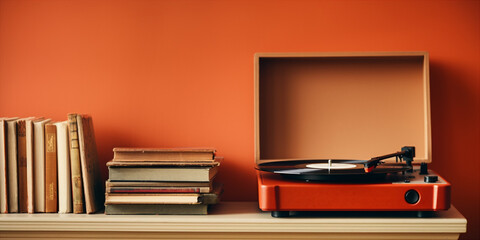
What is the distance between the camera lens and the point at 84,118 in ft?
4.54

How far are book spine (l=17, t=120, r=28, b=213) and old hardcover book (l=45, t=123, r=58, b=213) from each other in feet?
0.22

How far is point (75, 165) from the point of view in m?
1.34

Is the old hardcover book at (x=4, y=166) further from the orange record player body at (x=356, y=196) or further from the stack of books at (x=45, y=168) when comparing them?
the orange record player body at (x=356, y=196)

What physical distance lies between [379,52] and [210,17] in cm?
58

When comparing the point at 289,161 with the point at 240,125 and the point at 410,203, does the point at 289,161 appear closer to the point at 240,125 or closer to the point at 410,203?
the point at 240,125

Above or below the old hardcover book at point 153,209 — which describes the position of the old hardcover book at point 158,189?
above

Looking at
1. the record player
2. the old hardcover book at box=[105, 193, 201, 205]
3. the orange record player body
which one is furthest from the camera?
the record player

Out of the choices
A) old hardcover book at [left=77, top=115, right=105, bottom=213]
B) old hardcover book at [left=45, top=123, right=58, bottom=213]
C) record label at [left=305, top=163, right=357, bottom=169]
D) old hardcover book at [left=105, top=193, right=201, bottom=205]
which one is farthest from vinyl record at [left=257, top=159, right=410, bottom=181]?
old hardcover book at [left=45, top=123, right=58, bottom=213]

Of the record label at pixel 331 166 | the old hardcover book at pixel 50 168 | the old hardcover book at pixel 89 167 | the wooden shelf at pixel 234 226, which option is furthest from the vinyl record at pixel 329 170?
the old hardcover book at pixel 50 168

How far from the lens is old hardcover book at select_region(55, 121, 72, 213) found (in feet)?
4.43

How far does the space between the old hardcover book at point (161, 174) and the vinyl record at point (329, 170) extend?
167mm

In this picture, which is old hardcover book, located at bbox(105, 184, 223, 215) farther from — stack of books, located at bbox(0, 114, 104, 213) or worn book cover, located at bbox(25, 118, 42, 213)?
worn book cover, located at bbox(25, 118, 42, 213)

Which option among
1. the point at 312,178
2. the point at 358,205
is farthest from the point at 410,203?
the point at 312,178

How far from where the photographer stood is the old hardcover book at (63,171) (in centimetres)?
135
